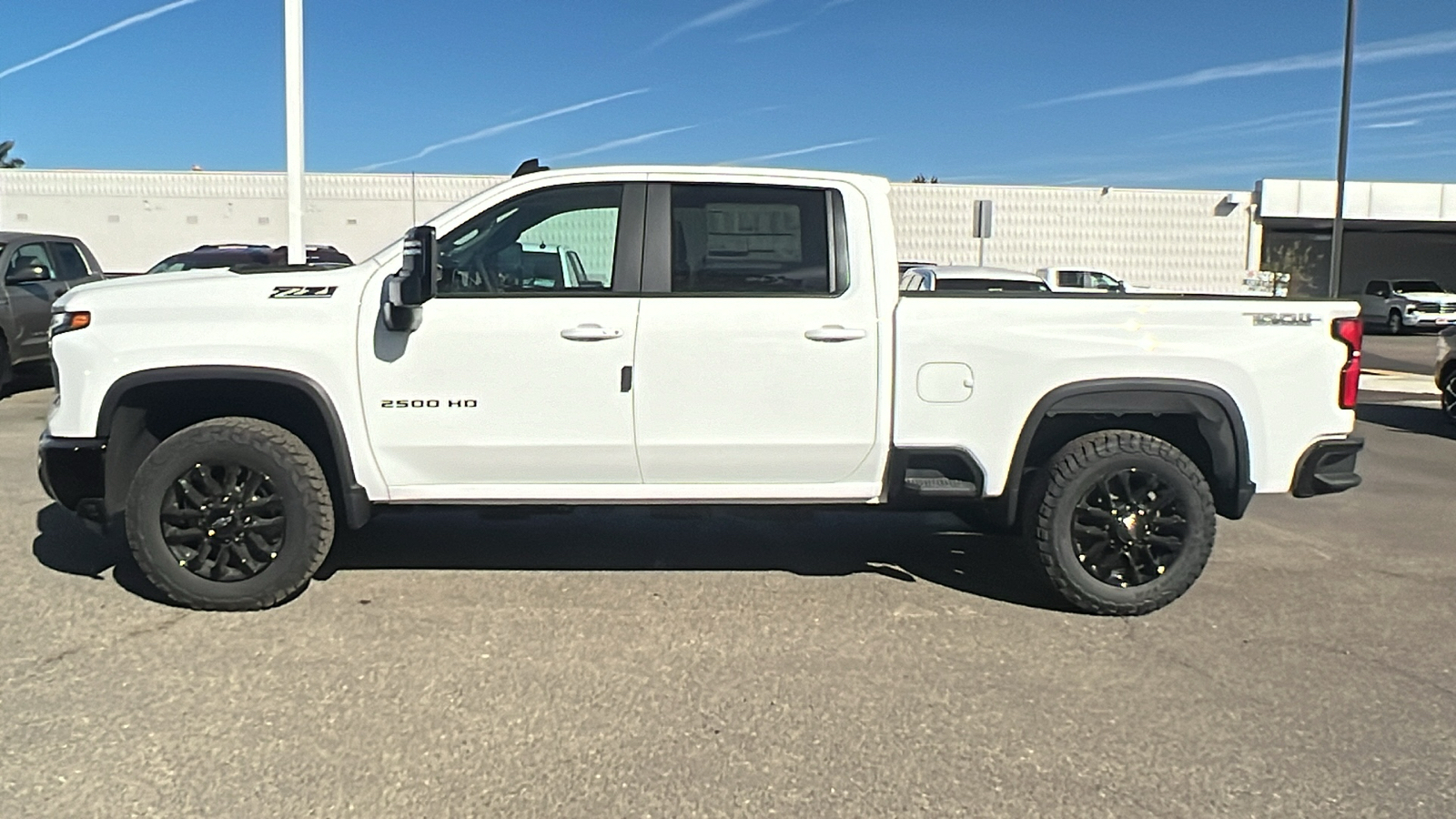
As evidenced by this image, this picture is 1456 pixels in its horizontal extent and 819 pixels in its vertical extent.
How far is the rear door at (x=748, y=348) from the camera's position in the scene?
15.6ft

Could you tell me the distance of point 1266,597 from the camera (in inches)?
211

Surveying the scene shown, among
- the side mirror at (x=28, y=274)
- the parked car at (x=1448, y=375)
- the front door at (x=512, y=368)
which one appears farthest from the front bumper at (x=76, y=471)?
the parked car at (x=1448, y=375)

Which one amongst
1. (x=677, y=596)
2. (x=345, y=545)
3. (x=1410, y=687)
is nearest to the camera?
(x=1410, y=687)

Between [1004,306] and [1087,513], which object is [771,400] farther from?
[1087,513]

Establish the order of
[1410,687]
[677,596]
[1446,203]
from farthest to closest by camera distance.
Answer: [1446,203] → [677,596] → [1410,687]

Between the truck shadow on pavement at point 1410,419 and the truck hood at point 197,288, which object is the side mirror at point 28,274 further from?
the truck shadow on pavement at point 1410,419

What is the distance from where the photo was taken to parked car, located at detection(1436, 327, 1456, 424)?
11.9 metres

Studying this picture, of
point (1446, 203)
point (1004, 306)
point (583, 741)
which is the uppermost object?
point (1446, 203)

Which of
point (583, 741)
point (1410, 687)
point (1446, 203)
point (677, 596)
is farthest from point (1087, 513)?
point (1446, 203)

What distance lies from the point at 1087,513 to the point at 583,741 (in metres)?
2.63

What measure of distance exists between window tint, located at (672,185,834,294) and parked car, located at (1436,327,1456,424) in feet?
33.7

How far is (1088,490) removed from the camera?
493 centimetres

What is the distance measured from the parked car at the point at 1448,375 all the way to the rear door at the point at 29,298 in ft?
51.4

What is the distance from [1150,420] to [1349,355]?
90 centimetres
